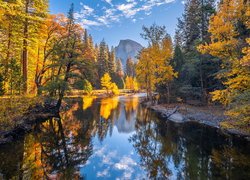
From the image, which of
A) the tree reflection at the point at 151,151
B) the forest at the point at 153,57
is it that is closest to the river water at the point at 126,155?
the tree reflection at the point at 151,151

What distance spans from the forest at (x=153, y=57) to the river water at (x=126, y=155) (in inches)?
88.7

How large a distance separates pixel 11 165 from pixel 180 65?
25.1 meters

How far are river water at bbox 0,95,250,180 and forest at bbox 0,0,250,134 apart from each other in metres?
2.25

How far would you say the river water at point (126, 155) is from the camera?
8.01 m

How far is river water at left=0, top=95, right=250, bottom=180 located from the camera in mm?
8011

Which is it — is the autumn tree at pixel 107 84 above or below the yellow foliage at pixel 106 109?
above

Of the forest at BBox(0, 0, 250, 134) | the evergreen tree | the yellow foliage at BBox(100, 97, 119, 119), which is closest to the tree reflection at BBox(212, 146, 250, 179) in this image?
the forest at BBox(0, 0, 250, 134)

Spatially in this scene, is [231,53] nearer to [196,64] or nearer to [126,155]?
[126,155]

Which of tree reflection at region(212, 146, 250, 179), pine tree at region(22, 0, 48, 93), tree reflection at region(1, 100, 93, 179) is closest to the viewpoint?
tree reflection at region(212, 146, 250, 179)

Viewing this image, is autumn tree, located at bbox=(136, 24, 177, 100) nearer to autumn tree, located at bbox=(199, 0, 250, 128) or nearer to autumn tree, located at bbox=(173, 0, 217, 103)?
autumn tree, located at bbox=(173, 0, 217, 103)

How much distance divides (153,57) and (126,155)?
60.8 feet

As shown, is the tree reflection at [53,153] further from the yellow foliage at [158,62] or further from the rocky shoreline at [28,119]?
the yellow foliage at [158,62]

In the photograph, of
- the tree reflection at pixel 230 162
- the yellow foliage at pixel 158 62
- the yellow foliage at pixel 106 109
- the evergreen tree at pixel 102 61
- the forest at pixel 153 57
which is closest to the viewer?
the tree reflection at pixel 230 162

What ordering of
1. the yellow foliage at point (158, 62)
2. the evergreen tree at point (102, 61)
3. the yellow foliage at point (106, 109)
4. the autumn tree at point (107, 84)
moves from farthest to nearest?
the evergreen tree at point (102, 61) → the autumn tree at point (107, 84) → the yellow foliage at point (158, 62) → the yellow foliage at point (106, 109)
